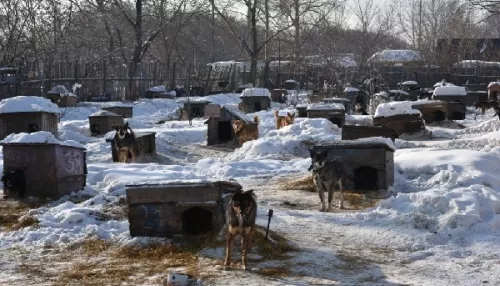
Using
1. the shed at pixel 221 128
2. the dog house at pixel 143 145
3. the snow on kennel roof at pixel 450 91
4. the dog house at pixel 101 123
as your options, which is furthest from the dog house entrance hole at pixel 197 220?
the snow on kennel roof at pixel 450 91

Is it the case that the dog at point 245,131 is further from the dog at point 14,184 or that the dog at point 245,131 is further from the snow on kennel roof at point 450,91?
the snow on kennel roof at point 450,91

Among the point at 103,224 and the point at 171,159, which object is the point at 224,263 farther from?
the point at 171,159

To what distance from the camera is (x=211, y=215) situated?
8.45 metres

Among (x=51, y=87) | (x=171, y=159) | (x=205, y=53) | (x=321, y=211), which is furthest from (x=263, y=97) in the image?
(x=205, y=53)

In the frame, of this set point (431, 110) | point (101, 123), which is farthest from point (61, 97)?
point (431, 110)

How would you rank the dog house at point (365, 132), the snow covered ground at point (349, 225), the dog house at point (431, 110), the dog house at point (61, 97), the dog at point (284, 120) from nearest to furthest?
the snow covered ground at point (349, 225) → the dog house at point (365, 132) → the dog at point (284, 120) → the dog house at point (431, 110) → the dog house at point (61, 97)

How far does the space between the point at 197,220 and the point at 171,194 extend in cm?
46

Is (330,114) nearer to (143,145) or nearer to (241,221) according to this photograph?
(143,145)

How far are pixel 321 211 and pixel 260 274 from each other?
3175 millimetres

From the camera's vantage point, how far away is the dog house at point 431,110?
2381 cm

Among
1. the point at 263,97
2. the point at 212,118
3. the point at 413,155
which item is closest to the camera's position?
the point at 413,155

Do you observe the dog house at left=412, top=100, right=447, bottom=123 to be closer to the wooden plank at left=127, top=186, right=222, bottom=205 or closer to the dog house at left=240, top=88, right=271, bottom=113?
the dog house at left=240, top=88, right=271, bottom=113

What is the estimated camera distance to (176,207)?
8.34m

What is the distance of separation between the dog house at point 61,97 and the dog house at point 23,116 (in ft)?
33.1
